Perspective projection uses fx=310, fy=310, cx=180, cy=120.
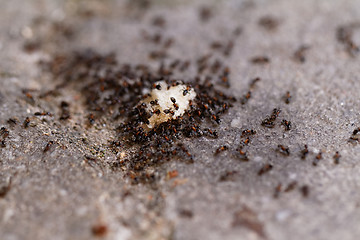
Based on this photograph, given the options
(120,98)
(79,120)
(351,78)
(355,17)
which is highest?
(355,17)

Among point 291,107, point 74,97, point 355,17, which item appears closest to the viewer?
point 291,107

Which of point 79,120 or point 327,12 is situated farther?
point 327,12

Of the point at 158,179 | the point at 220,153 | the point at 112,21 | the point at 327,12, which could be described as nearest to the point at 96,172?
the point at 158,179

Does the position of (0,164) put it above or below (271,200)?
above

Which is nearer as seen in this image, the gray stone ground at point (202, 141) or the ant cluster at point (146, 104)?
the gray stone ground at point (202, 141)

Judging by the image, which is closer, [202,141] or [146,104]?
[202,141]

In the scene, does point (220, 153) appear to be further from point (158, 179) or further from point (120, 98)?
point (120, 98)

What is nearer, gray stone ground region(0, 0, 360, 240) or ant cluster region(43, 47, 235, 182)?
gray stone ground region(0, 0, 360, 240)

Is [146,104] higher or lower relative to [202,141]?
higher
